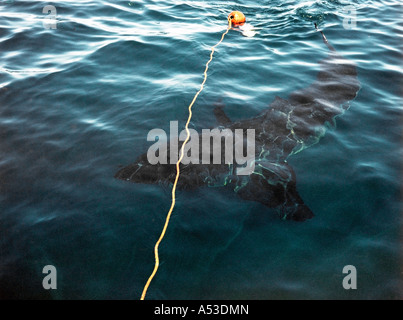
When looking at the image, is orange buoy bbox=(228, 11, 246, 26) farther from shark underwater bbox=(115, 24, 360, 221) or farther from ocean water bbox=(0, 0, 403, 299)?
shark underwater bbox=(115, 24, 360, 221)

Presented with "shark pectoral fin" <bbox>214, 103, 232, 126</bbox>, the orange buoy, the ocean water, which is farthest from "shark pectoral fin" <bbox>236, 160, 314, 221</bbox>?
the orange buoy

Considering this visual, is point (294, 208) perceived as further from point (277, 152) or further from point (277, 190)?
point (277, 152)

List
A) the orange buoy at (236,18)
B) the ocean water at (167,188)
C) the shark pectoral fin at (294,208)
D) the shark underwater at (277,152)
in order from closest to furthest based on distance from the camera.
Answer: the ocean water at (167,188) < the shark pectoral fin at (294,208) < the shark underwater at (277,152) < the orange buoy at (236,18)

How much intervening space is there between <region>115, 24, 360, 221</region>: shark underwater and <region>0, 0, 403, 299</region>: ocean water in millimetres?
176

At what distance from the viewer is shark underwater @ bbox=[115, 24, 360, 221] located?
16.0 ft

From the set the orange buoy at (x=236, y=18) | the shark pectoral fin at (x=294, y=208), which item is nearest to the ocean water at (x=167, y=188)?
the shark pectoral fin at (x=294, y=208)

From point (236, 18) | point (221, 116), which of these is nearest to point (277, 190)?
point (221, 116)

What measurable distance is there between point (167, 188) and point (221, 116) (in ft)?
7.51

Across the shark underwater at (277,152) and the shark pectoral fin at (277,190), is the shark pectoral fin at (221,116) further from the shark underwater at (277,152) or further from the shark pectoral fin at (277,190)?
the shark pectoral fin at (277,190)

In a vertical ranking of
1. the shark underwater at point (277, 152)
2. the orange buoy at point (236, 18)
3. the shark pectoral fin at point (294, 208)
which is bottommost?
the shark pectoral fin at point (294, 208)

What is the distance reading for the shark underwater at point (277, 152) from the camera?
16.0 feet

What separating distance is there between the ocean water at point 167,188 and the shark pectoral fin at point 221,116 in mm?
168
